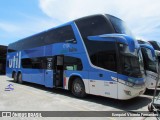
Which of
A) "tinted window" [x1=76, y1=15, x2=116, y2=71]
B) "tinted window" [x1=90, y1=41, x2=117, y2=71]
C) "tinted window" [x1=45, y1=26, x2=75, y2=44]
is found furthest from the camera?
"tinted window" [x1=45, y1=26, x2=75, y2=44]

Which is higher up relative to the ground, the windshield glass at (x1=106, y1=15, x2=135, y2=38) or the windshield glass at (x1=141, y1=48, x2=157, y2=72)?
the windshield glass at (x1=106, y1=15, x2=135, y2=38)

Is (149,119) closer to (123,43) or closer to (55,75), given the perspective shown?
(123,43)

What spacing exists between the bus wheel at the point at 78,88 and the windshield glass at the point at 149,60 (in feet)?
12.7

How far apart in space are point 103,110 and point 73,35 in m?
4.29

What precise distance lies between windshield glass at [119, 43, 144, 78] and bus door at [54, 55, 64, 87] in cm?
428

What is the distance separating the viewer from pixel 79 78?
9.29 meters

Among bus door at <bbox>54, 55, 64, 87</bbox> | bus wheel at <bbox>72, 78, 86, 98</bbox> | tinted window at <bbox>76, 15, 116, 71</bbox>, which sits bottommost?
bus wheel at <bbox>72, 78, 86, 98</bbox>

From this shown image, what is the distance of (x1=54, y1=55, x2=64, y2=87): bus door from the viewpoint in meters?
10.7

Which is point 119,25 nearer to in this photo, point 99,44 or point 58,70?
point 99,44

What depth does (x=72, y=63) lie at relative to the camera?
9.62m

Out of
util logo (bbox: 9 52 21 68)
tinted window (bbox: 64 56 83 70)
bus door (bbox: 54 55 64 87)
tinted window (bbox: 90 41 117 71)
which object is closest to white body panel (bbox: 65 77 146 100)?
tinted window (bbox: 90 41 117 71)

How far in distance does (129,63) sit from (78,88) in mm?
3034

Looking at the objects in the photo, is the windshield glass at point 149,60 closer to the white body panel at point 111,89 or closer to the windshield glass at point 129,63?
the windshield glass at point 129,63

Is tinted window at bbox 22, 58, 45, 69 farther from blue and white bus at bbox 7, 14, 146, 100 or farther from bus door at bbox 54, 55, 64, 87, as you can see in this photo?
bus door at bbox 54, 55, 64, 87
